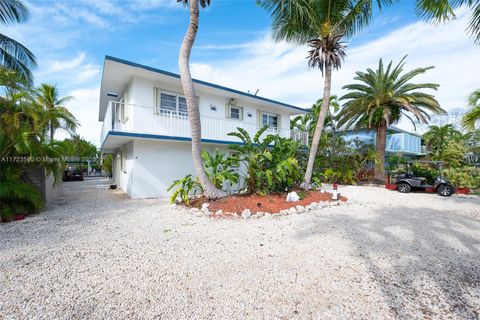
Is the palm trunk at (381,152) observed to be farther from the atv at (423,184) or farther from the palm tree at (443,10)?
the palm tree at (443,10)

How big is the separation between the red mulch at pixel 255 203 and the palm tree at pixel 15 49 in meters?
13.1

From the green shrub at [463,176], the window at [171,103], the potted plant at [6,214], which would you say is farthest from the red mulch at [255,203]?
the green shrub at [463,176]

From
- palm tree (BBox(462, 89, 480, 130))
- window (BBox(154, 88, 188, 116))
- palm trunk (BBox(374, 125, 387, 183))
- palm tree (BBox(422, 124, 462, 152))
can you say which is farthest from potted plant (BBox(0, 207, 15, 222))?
palm tree (BBox(422, 124, 462, 152))

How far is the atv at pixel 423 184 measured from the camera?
11.0 m

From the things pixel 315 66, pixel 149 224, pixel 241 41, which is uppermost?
pixel 241 41

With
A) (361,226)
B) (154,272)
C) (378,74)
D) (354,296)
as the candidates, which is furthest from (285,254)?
(378,74)

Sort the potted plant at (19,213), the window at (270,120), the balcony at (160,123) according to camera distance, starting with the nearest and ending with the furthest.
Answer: the potted plant at (19,213)
the balcony at (160,123)
the window at (270,120)

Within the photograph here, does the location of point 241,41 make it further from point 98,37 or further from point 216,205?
point 216,205

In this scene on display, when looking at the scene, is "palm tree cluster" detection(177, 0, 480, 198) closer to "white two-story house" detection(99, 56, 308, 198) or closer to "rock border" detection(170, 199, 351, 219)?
"rock border" detection(170, 199, 351, 219)

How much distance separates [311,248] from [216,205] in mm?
3733

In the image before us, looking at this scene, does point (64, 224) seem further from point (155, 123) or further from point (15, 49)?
point (15, 49)

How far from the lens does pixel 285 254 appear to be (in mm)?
4137

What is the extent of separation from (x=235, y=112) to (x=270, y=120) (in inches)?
135

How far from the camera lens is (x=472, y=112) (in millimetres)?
6598
